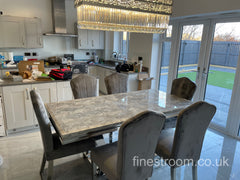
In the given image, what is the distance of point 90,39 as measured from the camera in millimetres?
5539

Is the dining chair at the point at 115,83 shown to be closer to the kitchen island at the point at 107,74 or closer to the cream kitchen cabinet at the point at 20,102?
the kitchen island at the point at 107,74

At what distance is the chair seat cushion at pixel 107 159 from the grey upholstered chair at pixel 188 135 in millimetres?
521

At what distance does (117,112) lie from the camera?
6.63 ft

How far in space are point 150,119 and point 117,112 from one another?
732mm

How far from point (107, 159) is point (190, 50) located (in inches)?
114

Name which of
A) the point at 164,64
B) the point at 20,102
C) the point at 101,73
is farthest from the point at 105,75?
the point at 20,102

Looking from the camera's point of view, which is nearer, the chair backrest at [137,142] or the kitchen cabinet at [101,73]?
the chair backrest at [137,142]

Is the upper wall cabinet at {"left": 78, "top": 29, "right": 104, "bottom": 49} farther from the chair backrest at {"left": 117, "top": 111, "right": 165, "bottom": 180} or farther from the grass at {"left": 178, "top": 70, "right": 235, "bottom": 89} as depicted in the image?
the chair backrest at {"left": 117, "top": 111, "right": 165, "bottom": 180}

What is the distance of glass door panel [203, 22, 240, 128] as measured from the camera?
301 cm

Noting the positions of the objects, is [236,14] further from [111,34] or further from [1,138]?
[1,138]

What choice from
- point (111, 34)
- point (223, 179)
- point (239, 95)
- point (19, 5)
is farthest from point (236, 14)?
point (19, 5)

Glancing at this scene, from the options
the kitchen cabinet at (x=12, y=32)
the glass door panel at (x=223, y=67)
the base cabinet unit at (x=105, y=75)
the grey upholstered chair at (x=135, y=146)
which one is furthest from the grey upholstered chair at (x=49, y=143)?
the kitchen cabinet at (x=12, y=32)

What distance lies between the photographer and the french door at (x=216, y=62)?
3.04 m

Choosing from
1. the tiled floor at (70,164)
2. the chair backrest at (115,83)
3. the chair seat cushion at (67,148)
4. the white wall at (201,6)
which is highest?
the white wall at (201,6)
